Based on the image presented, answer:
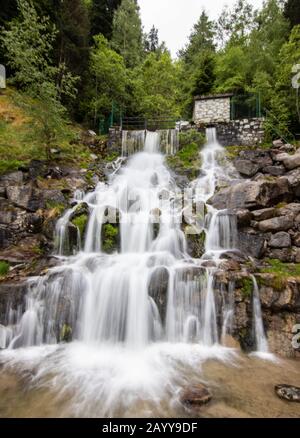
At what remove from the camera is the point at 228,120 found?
667 inches

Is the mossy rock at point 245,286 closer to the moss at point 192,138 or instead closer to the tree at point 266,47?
the moss at point 192,138

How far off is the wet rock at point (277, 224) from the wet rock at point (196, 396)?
16.9 feet

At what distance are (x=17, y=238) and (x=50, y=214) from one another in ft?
4.19

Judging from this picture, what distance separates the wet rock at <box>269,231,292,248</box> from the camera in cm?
788

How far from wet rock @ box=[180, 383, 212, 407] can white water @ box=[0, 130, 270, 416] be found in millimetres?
189

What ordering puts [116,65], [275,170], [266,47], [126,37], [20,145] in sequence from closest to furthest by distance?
1. [275,170]
2. [20,145]
3. [116,65]
4. [266,47]
5. [126,37]

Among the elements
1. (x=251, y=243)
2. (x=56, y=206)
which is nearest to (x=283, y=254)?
(x=251, y=243)

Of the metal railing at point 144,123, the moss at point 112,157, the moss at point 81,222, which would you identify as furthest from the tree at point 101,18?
the moss at point 81,222

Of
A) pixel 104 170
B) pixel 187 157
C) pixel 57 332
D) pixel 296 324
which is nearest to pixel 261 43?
pixel 187 157

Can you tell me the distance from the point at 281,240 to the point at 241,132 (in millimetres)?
9451

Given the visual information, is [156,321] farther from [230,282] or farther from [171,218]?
[171,218]

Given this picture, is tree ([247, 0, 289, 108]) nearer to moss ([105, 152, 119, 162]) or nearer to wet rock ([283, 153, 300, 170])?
wet rock ([283, 153, 300, 170])

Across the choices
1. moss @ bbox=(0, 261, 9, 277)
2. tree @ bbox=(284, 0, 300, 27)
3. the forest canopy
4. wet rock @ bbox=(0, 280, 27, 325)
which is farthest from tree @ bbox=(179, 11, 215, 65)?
wet rock @ bbox=(0, 280, 27, 325)

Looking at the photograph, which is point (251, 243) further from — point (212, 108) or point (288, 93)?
point (212, 108)
